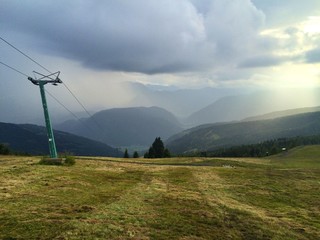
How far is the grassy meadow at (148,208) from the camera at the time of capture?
1894 cm

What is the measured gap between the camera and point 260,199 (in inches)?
1341

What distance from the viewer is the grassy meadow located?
18938mm

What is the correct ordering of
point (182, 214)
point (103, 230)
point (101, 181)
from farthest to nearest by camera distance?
point (101, 181) → point (182, 214) → point (103, 230)

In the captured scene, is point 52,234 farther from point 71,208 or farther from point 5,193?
point 5,193

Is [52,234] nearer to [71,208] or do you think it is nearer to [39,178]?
[71,208]

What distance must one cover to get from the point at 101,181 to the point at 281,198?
67.5 feet

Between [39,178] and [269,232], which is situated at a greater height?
[39,178]

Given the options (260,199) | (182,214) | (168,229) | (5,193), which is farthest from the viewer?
(260,199)

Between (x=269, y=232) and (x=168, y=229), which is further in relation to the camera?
(x=269, y=232)

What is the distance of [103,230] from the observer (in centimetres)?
1855

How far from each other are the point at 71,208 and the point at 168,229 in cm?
755

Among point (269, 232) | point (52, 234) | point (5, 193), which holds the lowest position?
point (269, 232)

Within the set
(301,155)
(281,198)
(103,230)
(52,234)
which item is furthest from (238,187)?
(301,155)

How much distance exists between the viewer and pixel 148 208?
25375 millimetres
